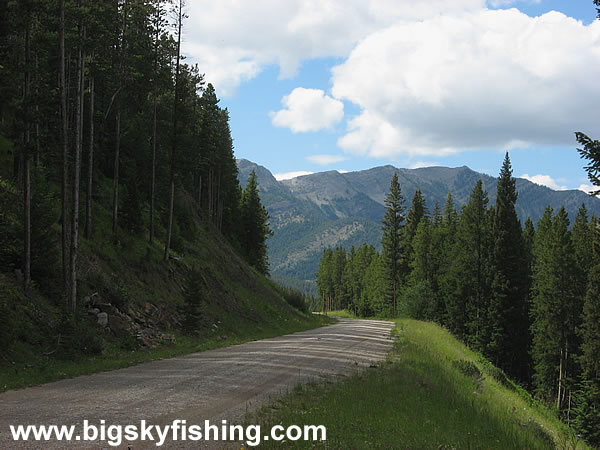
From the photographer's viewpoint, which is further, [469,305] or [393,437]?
[469,305]

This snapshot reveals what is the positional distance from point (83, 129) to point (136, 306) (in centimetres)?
1589

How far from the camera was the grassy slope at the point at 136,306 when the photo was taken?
13.1 m

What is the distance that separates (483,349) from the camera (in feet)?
152

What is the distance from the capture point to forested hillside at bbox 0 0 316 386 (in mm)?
15898

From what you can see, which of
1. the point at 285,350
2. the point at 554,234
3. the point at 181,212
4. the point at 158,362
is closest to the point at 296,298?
the point at 181,212

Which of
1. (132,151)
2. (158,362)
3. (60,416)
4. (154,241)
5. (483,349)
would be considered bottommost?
(483,349)

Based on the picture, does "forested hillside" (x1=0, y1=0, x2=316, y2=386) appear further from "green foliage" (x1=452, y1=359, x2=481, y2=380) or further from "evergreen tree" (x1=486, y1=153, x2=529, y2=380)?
"evergreen tree" (x1=486, y1=153, x2=529, y2=380)

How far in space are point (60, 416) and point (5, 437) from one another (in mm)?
1168

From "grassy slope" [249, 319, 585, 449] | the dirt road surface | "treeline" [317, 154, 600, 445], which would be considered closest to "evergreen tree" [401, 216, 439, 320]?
"treeline" [317, 154, 600, 445]

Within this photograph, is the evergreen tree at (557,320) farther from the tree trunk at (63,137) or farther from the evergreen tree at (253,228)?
the evergreen tree at (253,228)

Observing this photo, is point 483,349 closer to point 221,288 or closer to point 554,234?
point 554,234

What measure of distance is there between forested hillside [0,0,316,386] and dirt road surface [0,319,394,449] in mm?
3736

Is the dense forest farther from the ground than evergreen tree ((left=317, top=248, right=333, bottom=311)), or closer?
farther from the ground

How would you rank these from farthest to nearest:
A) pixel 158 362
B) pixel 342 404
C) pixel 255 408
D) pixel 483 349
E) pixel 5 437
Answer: pixel 483 349
pixel 158 362
pixel 342 404
pixel 255 408
pixel 5 437
